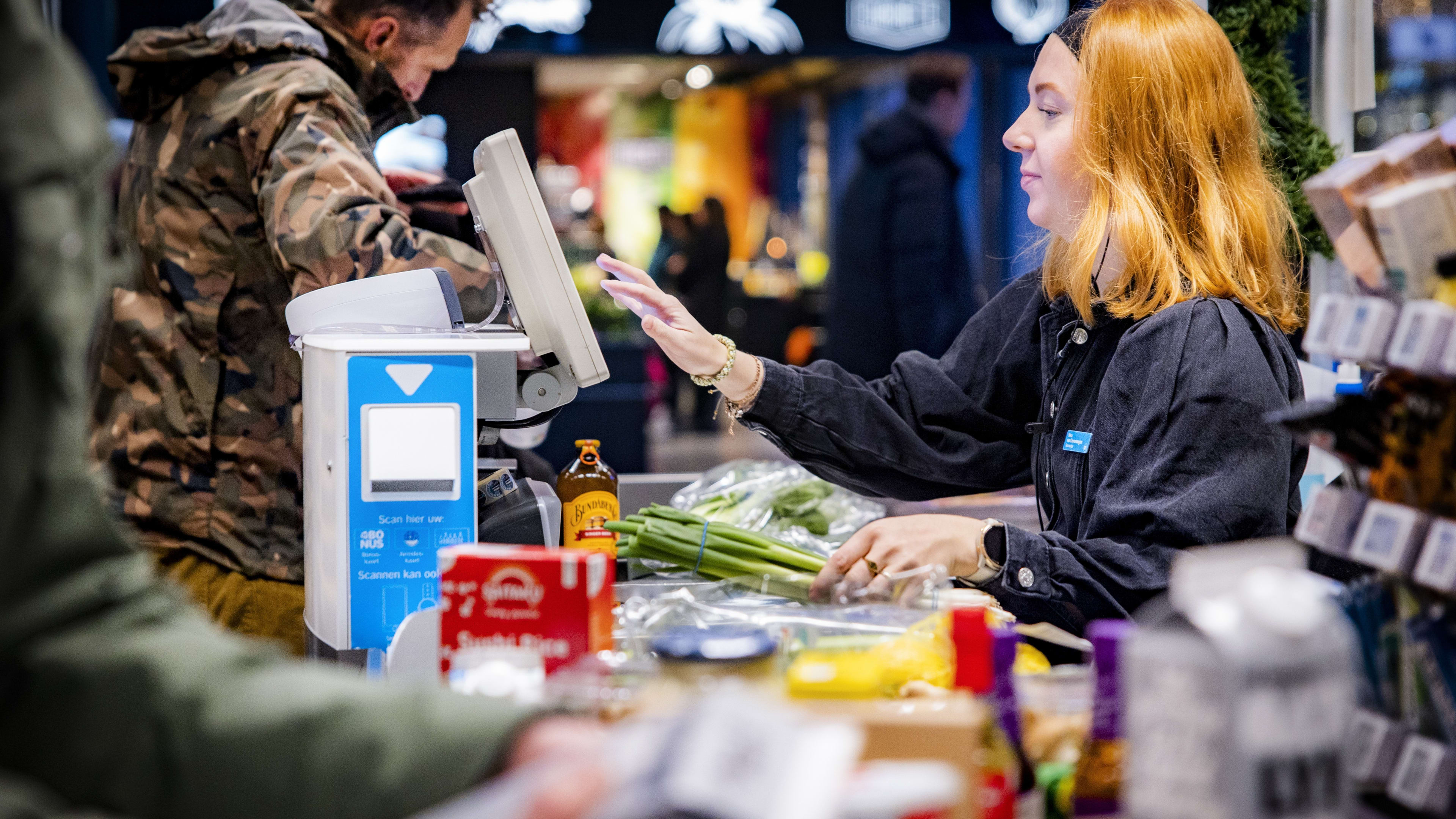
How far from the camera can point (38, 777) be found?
2.85 ft

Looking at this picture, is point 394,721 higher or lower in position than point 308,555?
higher

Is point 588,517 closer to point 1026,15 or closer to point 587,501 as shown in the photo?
point 587,501

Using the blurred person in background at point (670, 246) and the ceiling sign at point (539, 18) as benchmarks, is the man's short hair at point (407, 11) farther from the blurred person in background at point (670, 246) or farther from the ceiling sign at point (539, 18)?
the blurred person in background at point (670, 246)

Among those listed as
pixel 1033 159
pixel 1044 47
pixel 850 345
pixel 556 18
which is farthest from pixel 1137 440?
pixel 556 18

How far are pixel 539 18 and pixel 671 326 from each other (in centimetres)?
A: 546

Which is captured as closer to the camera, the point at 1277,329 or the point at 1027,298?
the point at 1277,329

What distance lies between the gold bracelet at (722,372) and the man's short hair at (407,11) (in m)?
0.93

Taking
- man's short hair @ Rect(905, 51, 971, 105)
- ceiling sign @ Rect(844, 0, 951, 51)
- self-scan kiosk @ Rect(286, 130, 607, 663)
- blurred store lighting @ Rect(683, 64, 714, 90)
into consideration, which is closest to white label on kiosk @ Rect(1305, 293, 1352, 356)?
self-scan kiosk @ Rect(286, 130, 607, 663)

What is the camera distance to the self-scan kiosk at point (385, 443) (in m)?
1.72

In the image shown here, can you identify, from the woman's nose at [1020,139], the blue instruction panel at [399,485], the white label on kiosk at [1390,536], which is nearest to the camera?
the white label on kiosk at [1390,536]

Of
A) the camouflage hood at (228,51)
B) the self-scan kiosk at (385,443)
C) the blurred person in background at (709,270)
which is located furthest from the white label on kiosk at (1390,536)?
the blurred person in background at (709,270)

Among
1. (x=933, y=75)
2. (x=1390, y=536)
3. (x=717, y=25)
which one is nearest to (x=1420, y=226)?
(x=1390, y=536)

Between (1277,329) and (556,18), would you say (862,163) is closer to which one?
(556,18)

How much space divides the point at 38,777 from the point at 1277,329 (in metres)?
1.85
